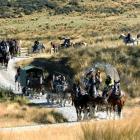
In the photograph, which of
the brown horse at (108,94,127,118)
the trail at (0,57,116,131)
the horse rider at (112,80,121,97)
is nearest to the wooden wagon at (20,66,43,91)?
the trail at (0,57,116,131)

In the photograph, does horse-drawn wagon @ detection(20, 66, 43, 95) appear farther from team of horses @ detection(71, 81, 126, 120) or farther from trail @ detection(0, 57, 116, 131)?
team of horses @ detection(71, 81, 126, 120)

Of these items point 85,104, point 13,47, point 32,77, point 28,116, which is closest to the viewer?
point 85,104

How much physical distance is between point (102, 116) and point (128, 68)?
15.3 m

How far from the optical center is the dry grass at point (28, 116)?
24.6 meters

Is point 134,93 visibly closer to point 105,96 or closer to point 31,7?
point 105,96

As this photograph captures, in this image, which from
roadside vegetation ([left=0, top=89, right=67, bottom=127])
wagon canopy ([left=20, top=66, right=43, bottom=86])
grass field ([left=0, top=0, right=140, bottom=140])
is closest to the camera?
grass field ([left=0, top=0, right=140, bottom=140])

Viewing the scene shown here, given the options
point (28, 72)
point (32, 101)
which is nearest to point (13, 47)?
point (28, 72)

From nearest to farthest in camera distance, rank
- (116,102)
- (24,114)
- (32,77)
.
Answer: (116,102) → (24,114) → (32,77)

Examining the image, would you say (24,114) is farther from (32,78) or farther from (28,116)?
(32,78)

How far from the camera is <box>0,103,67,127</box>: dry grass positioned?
80.6ft

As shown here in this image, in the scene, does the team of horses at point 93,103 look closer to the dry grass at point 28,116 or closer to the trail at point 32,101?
the trail at point 32,101

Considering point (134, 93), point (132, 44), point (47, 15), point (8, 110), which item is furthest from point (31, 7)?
point (8, 110)

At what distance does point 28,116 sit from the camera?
25812mm

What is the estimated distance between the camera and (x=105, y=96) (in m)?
24.8
